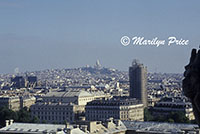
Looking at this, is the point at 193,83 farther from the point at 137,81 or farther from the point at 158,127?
the point at 137,81

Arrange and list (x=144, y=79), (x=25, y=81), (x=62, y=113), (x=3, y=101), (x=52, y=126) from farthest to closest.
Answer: (x=25, y=81) < (x=144, y=79) < (x=3, y=101) < (x=62, y=113) < (x=52, y=126)

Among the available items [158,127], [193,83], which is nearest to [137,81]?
[158,127]

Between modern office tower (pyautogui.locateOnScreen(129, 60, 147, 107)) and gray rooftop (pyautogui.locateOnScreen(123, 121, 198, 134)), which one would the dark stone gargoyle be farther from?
modern office tower (pyautogui.locateOnScreen(129, 60, 147, 107))

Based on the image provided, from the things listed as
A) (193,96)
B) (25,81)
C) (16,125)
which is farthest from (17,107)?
(193,96)

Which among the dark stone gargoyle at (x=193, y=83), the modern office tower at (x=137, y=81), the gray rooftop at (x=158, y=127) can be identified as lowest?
the gray rooftop at (x=158, y=127)

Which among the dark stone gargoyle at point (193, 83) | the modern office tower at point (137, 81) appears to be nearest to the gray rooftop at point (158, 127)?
the dark stone gargoyle at point (193, 83)

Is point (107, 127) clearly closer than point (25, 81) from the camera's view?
Yes

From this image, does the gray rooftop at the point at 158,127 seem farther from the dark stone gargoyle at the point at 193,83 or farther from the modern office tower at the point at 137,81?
the modern office tower at the point at 137,81

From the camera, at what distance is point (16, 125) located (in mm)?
43812

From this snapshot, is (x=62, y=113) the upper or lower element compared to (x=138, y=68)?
lower

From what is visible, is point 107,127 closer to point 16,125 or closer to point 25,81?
point 16,125

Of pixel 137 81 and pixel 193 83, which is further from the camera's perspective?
pixel 137 81

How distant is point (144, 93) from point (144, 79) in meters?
5.44

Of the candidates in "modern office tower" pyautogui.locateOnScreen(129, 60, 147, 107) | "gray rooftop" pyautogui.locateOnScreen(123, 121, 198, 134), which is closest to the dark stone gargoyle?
"gray rooftop" pyautogui.locateOnScreen(123, 121, 198, 134)
